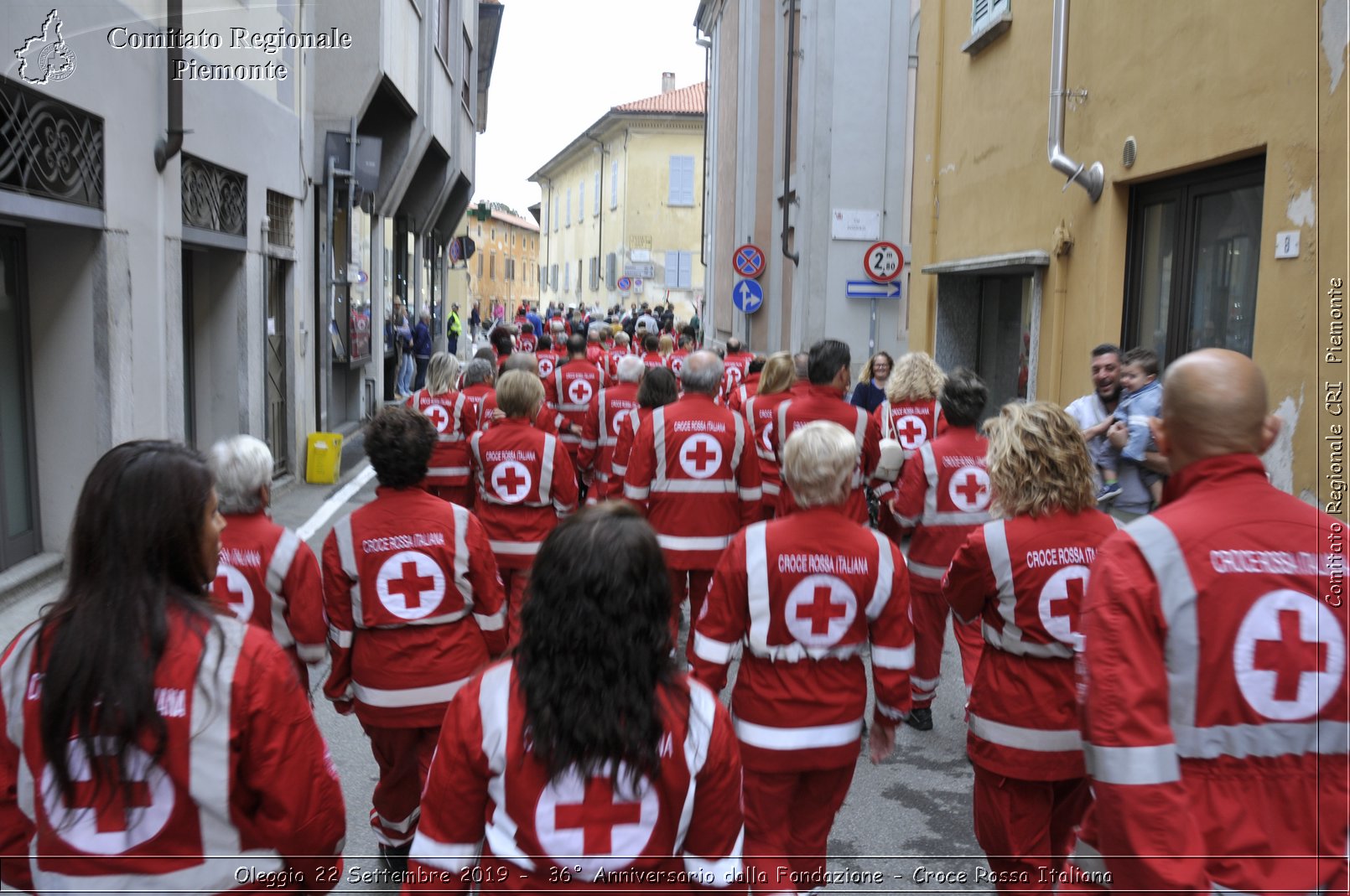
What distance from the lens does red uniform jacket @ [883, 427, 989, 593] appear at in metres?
5.80

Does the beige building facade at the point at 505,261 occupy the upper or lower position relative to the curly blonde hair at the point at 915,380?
upper

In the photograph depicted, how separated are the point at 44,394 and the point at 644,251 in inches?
1855

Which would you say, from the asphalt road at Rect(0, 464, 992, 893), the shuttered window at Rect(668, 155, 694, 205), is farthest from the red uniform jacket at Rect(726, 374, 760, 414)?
the shuttered window at Rect(668, 155, 694, 205)

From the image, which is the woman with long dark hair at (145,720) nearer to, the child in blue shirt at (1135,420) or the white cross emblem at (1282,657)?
the white cross emblem at (1282,657)

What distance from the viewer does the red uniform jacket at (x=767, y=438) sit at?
315 inches

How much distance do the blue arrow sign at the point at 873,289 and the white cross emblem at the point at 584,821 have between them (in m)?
18.4

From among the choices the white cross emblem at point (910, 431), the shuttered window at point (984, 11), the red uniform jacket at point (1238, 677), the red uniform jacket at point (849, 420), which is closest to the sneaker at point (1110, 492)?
the red uniform jacket at point (849, 420)

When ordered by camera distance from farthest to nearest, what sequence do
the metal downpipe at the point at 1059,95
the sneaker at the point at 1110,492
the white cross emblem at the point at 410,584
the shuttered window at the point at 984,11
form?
1. the shuttered window at the point at 984,11
2. the metal downpipe at the point at 1059,95
3. the sneaker at the point at 1110,492
4. the white cross emblem at the point at 410,584

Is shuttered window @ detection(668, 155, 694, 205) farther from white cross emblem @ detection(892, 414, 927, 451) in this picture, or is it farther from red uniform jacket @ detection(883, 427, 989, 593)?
red uniform jacket @ detection(883, 427, 989, 593)

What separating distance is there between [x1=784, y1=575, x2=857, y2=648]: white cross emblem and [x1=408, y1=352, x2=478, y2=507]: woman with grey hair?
5155 millimetres

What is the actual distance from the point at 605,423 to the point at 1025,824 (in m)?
6.16

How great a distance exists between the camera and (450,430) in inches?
351

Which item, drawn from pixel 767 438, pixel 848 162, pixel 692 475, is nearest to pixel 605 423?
pixel 767 438

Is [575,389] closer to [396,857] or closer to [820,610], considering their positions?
[396,857]
